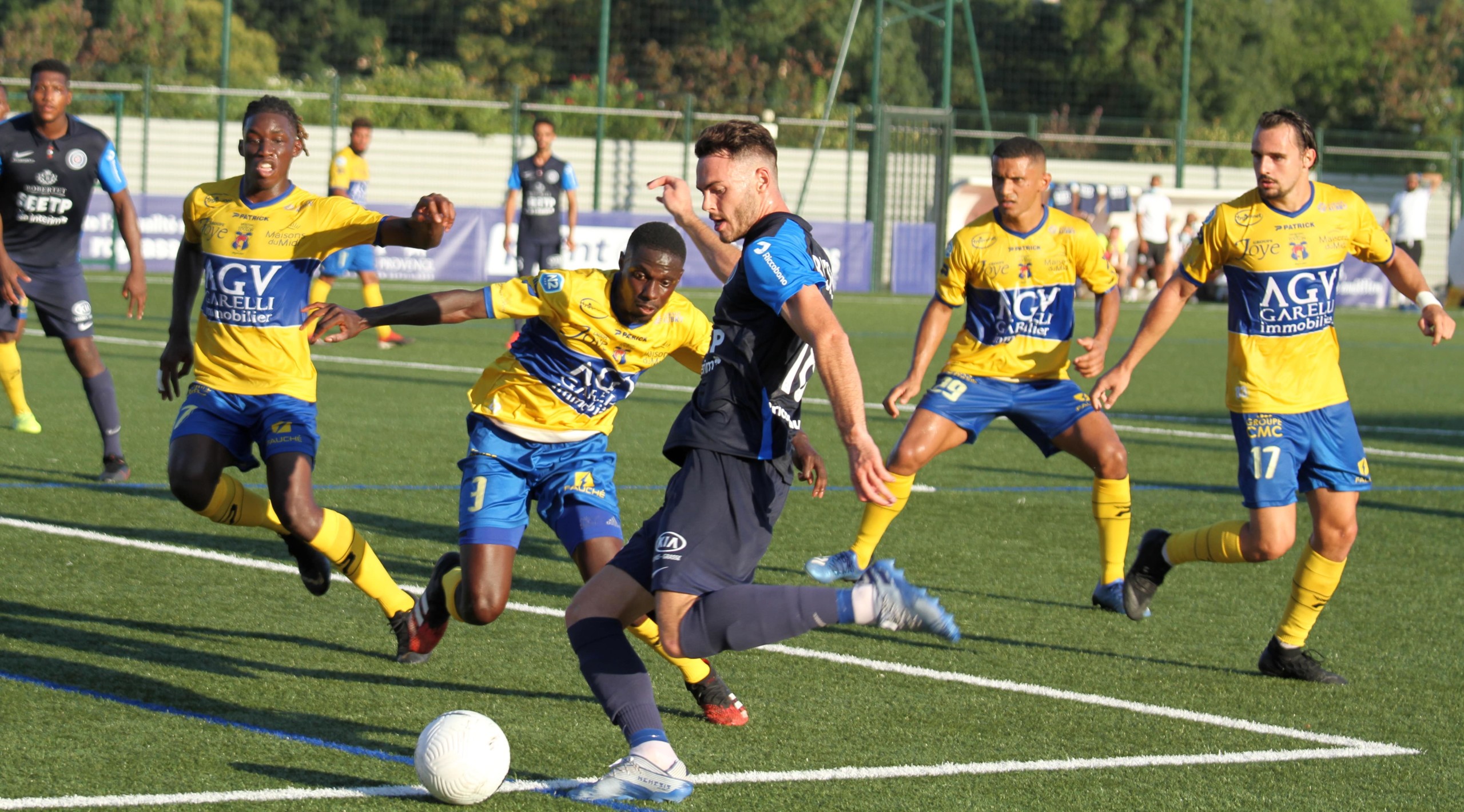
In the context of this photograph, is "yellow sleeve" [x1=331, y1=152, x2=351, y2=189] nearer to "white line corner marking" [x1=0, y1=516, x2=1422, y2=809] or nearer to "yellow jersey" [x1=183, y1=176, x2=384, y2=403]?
"yellow jersey" [x1=183, y1=176, x2=384, y2=403]

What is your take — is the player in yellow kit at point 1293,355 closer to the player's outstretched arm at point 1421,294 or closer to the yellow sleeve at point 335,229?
the player's outstretched arm at point 1421,294

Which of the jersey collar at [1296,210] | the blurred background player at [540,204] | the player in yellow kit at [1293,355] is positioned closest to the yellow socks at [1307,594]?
the player in yellow kit at [1293,355]

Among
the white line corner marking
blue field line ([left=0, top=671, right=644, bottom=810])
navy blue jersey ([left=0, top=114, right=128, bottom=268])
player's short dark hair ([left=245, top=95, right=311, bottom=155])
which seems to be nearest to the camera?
the white line corner marking

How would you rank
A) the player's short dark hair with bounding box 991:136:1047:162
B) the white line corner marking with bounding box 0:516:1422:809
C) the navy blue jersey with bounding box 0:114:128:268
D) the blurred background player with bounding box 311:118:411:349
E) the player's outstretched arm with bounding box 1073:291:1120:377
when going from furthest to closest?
1. the blurred background player with bounding box 311:118:411:349
2. the navy blue jersey with bounding box 0:114:128:268
3. the player's short dark hair with bounding box 991:136:1047:162
4. the player's outstretched arm with bounding box 1073:291:1120:377
5. the white line corner marking with bounding box 0:516:1422:809

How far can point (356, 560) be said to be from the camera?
5875mm

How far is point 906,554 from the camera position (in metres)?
8.14

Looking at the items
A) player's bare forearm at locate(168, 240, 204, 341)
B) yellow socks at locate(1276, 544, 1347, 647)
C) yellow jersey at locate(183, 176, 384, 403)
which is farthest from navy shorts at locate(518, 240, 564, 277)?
yellow socks at locate(1276, 544, 1347, 647)

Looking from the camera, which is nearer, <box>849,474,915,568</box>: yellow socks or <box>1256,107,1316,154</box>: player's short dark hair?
<box>1256,107,1316,154</box>: player's short dark hair

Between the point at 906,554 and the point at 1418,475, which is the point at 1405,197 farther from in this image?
the point at 906,554

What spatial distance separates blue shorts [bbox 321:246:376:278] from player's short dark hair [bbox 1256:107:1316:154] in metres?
12.2

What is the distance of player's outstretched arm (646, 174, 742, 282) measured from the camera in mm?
5238

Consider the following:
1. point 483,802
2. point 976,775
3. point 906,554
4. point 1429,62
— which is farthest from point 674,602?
point 1429,62

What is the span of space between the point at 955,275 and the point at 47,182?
5.51 m

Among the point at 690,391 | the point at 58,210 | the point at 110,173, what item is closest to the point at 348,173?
the point at 690,391
